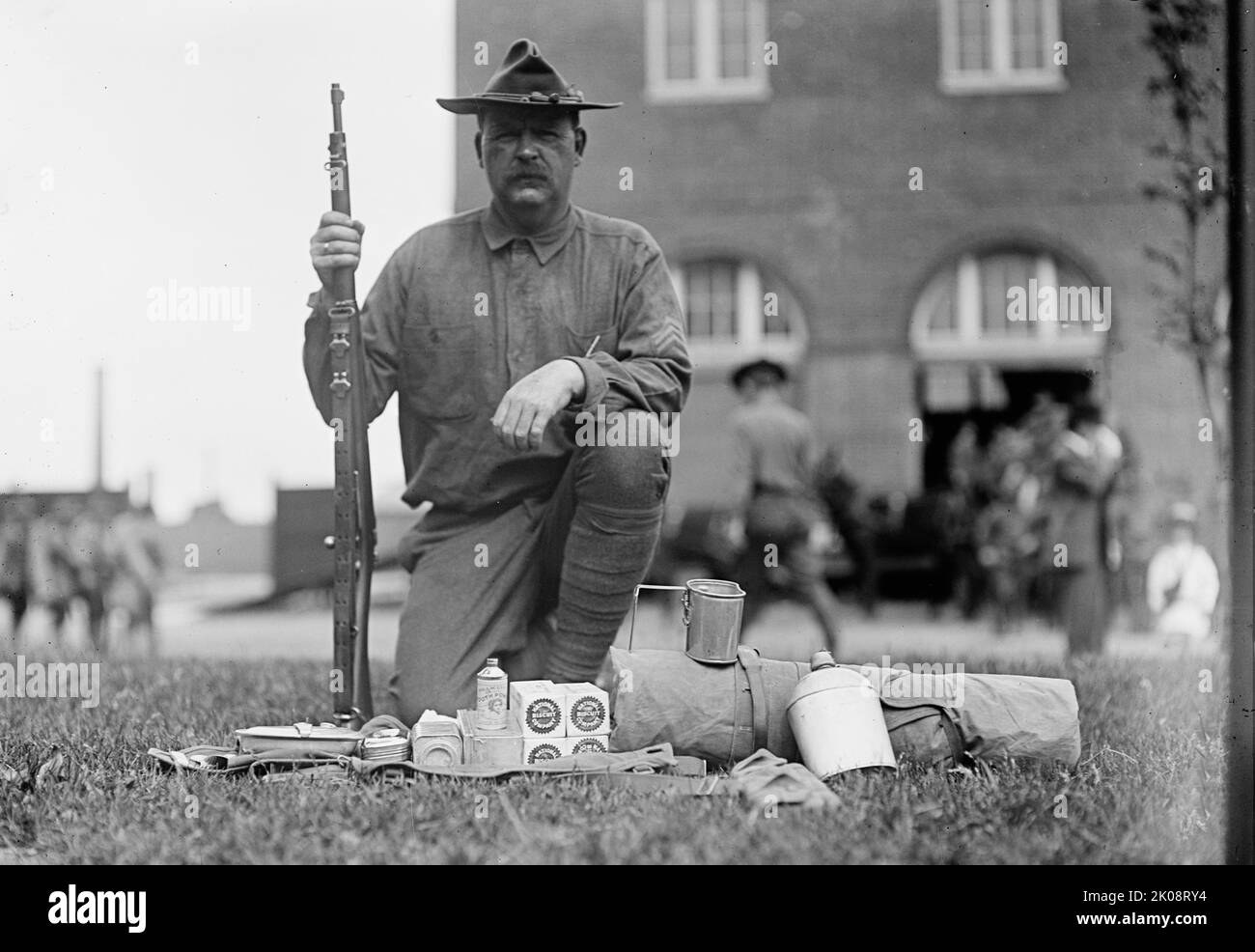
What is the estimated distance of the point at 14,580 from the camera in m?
6.38

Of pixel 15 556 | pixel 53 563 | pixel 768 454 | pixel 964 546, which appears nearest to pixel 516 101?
pixel 15 556

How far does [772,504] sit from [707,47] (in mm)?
4302

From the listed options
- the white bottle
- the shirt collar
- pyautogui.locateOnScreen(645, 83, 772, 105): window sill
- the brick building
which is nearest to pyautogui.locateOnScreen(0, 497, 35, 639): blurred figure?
the shirt collar

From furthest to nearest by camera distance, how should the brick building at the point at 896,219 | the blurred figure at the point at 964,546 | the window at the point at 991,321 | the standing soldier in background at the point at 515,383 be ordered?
the window at the point at 991,321 → the blurred figure at the point at 964,546 → the brick building at the point at 896,219 → the standing soldier in background at the point at 515,383

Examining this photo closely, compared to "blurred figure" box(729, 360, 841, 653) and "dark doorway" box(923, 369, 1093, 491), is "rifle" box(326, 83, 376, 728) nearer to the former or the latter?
"blurred figure" box(729, 360, 841, 653)

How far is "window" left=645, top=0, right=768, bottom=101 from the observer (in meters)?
9.27

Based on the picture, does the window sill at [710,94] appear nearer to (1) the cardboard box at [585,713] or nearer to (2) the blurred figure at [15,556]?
(2) the blurred figure at [15,556]

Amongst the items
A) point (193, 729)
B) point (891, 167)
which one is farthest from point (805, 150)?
point (193, 729)

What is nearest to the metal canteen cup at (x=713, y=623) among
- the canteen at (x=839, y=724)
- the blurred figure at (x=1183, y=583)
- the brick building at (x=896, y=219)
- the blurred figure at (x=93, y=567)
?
the canteen at (x=839, y=724)

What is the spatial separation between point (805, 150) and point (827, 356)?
2286mm

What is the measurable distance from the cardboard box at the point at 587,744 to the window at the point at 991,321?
1184 centimetres

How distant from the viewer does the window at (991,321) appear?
15.0 meters

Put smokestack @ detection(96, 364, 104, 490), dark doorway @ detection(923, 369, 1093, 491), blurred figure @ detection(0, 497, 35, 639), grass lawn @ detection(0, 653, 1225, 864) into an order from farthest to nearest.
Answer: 1. dark doorway @ detection(923, 369, 1093, 491)
2. blurred figure @ detection(0, 497, 35, 639)
3. smokestack @ detection(96, 364, 104, 490)
4. grass lawn @ detection(0, 653, 1225, 864)

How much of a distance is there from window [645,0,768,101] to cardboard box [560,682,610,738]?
5718 mm
